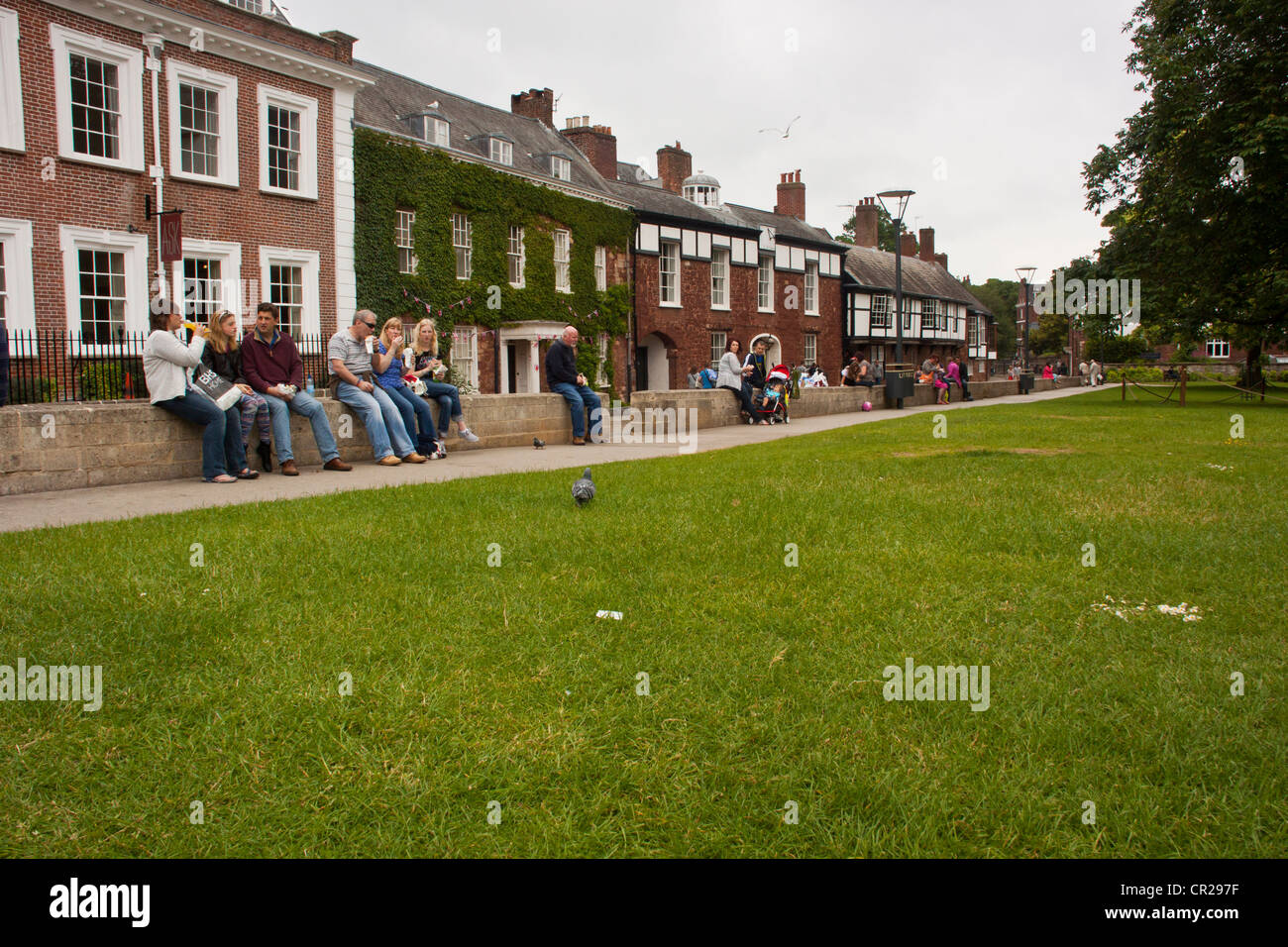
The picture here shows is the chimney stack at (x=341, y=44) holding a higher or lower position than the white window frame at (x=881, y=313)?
higher

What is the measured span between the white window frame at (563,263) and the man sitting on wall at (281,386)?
25.7 m

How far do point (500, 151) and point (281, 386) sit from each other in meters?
25.6

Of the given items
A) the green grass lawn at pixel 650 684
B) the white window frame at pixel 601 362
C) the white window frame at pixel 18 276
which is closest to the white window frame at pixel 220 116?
the white window frame at pixel 18 276

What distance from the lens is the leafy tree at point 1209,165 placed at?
24.2 m

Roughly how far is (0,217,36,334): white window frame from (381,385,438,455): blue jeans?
1135 centimetres

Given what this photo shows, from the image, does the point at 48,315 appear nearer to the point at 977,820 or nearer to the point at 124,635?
the point at 124,635

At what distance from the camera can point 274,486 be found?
945cm

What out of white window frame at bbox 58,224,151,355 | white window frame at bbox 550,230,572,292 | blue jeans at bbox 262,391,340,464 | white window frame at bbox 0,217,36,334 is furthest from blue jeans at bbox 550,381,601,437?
white window frame at bbox 550,230,572,292

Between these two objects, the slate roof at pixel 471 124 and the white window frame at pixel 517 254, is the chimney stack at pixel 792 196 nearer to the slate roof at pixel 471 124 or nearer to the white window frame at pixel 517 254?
the slate roof at pixel 471 124

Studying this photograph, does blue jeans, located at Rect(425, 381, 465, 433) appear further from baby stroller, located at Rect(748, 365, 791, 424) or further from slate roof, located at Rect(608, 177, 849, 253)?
slate roof, located at Rect(608, 177, 849, 253)

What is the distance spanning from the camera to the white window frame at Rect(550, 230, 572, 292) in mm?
36312

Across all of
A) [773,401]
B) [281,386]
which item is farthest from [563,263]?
[281,386]
